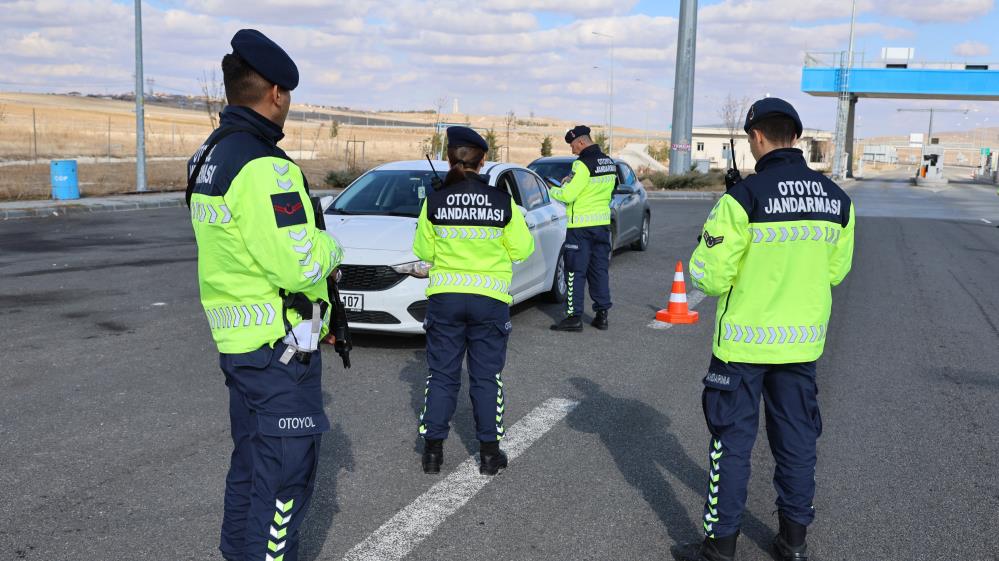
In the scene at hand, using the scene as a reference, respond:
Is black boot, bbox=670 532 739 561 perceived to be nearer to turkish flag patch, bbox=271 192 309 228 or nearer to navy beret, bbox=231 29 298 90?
turkish flag patch, bbox=271 192 309 228

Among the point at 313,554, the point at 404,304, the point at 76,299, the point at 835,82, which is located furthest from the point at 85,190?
the point at 835,82

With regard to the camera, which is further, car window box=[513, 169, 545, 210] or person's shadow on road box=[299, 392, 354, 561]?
car window box=[513, 169, 545, 210]

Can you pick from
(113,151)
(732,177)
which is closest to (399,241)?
(732,177)

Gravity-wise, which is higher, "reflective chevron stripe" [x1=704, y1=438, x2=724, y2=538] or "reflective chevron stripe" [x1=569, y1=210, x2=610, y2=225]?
"reflective chevron stripe" [x1=569, y1=210, x2=610, y2=225]

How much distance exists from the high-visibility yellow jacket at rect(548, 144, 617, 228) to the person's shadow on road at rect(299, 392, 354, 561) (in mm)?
3444

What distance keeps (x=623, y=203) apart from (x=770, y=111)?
951 cm

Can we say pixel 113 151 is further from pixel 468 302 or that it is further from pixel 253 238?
pixel 253 238

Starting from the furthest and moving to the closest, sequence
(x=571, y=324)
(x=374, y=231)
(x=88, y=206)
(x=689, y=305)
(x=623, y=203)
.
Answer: (x=88, y=206), (x=623, y=203), (x=689, y=305), (x=571, y=324), (x=374, y=231)

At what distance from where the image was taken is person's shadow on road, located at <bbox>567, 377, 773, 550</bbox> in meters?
4.06

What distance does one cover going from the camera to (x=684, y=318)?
8758 mm

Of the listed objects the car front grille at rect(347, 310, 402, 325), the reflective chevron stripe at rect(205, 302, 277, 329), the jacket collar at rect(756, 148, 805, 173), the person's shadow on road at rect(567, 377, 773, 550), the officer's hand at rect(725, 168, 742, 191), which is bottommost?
the person's shadow on road at rect(567, 377, 773, 550)

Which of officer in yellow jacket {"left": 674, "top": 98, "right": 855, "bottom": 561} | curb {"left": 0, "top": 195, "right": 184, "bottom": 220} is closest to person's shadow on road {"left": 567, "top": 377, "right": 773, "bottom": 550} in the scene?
officer in yellow jacket {"left": 674, "top": 98, "right": 855, "bottom": 561}

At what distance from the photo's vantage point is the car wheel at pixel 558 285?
31.3ft

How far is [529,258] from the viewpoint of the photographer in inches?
339
